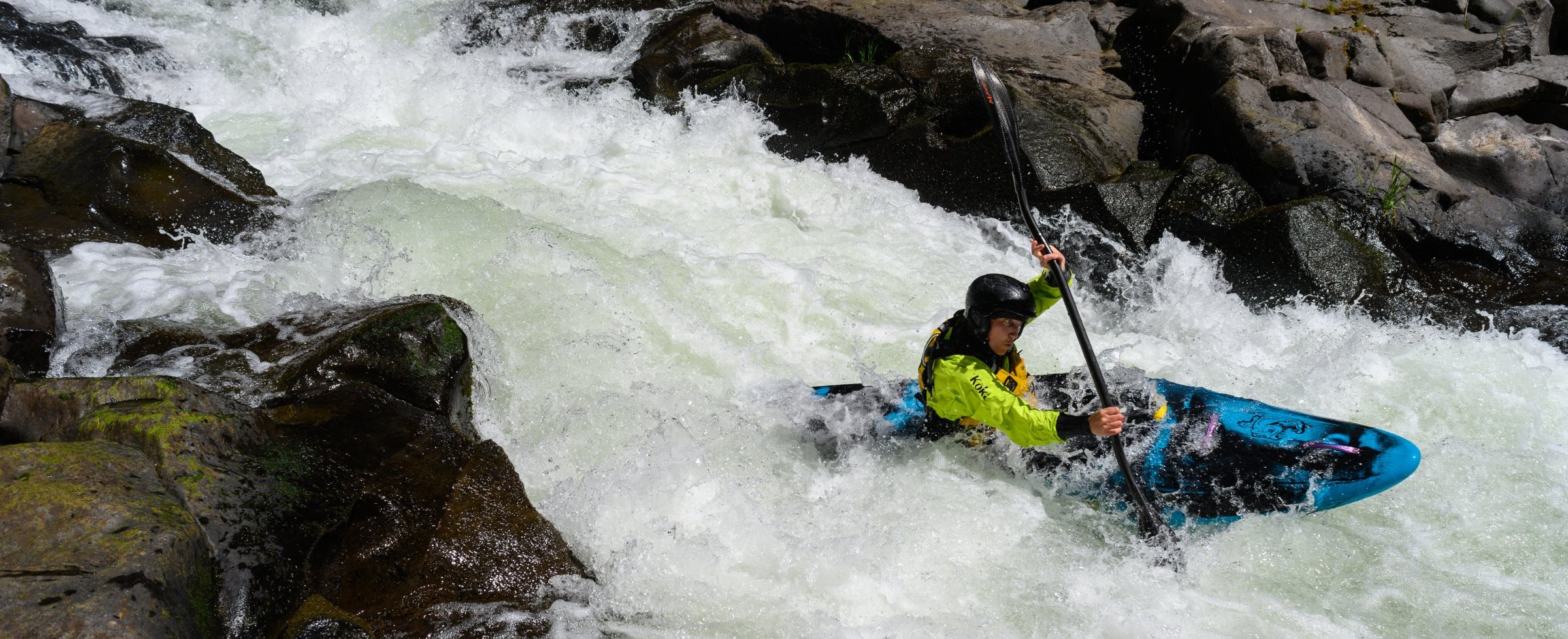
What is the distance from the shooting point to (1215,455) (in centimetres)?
373

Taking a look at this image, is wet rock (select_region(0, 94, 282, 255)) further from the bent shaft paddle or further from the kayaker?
the bent shaft paddle

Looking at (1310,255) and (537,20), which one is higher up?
(537,20)

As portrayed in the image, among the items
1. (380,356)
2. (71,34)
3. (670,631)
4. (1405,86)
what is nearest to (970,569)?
(670,631)

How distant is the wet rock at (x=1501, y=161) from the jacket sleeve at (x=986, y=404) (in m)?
5.71

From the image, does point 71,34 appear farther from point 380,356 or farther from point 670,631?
point 670,631

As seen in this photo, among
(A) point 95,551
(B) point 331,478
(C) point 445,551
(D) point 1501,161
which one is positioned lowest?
(D) point 1501,161

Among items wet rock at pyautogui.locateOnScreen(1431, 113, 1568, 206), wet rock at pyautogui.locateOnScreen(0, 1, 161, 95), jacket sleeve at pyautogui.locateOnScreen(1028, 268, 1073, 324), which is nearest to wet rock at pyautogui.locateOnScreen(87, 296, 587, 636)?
jacket sleeve at pyautogui.locateOnScreen(1028, 268, 1073, 324)

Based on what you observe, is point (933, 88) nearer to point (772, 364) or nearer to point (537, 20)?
point (772, 364)

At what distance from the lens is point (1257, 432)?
3.74 metres

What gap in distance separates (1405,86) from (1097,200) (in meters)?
3.38

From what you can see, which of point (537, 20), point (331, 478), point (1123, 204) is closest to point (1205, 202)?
point (1123, 204)

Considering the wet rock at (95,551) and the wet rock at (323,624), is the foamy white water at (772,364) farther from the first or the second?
the wet rock at (95,551)

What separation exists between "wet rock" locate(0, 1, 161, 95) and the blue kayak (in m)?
7.20

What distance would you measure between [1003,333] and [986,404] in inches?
11.8
